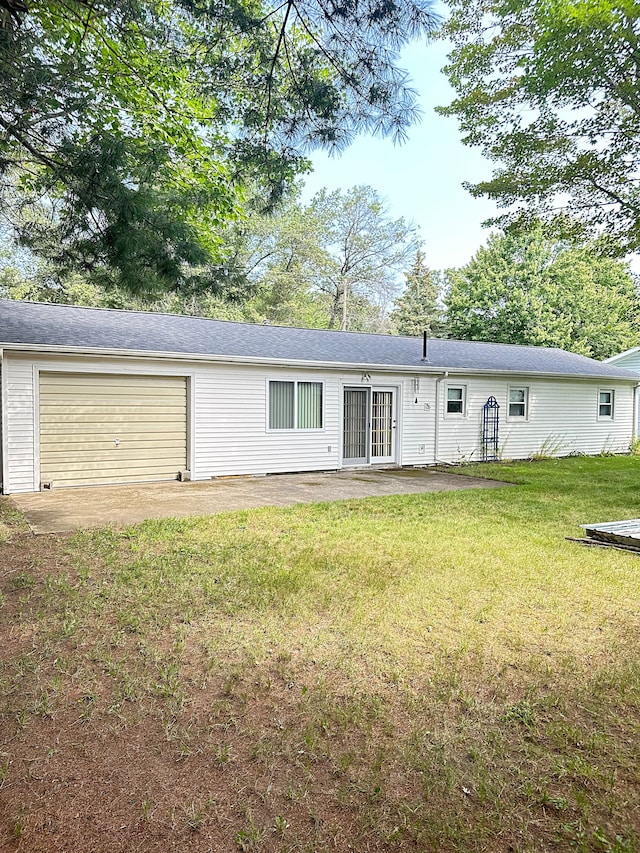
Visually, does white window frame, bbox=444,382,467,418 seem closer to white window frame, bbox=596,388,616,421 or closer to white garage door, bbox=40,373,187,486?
white window frame, bbox=596,388,616,421

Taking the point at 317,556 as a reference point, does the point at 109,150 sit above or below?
above

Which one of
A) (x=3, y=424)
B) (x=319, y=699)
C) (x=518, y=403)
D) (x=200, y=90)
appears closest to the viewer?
(x=319, y=699)

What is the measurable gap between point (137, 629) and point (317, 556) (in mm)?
1998

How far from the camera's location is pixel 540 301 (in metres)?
25.3

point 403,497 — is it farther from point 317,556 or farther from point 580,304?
point 580,304

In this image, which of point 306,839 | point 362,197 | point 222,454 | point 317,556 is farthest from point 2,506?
point 362,197

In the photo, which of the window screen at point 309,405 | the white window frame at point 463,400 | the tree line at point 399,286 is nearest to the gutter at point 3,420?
the window screen at point 309,405

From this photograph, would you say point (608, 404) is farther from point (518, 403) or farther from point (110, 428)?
point (110, 428)

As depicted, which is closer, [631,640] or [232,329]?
[631,640]

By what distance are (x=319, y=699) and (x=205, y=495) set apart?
610cm

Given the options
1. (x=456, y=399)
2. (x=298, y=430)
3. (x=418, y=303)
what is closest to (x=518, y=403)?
(x=456, y=399)

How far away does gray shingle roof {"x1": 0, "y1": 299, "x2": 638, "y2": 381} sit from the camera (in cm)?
934

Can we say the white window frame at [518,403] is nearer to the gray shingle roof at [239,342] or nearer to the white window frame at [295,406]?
the gray shingle roof at [239,342]

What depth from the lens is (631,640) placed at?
3465 mm
